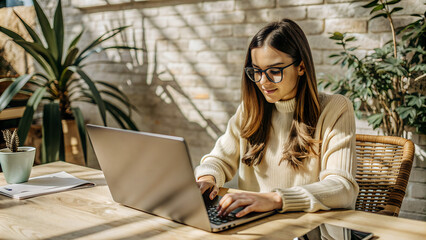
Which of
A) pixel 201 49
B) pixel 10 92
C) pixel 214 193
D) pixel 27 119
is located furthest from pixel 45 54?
pixel 214 193

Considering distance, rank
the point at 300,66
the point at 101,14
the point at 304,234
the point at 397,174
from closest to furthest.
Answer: the point at 304,234 → the point at 300,66 → the point at 397,174 → the point at 101,14

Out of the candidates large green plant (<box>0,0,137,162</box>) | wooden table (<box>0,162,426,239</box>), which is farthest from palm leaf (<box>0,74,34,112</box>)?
wooden table (<box>0,162,426,239</box>)

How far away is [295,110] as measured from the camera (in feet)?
5.03

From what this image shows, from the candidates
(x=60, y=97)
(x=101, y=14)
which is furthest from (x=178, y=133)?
(x=101, y=14)

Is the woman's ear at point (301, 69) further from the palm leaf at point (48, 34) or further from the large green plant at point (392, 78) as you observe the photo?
the palm leaf at point (48, 34)

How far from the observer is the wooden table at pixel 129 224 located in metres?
0.99

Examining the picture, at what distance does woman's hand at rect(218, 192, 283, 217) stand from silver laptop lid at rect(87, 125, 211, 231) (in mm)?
95

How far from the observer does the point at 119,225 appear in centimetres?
107

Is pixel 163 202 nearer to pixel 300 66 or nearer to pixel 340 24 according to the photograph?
pixel 300 66

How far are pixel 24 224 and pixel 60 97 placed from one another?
2.23m

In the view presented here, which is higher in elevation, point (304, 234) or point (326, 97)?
point (326, 97)

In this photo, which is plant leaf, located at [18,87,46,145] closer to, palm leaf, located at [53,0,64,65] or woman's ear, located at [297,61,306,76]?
palm leaf, located at [53,0,64,65]

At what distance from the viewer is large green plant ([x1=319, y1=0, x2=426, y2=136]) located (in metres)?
2.10

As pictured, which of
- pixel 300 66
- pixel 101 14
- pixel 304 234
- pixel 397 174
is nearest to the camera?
pixel 304 234
